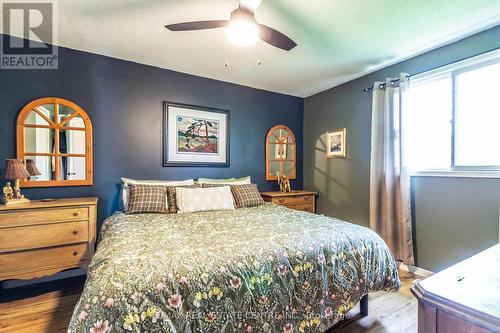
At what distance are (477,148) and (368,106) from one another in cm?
125

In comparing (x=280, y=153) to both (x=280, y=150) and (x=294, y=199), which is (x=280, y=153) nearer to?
(x=280, y=150)

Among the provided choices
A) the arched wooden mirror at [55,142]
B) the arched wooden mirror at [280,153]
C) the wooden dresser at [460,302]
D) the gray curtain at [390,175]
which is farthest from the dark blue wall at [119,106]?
the wooden dresser at [460,302]

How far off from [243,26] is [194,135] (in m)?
1.91

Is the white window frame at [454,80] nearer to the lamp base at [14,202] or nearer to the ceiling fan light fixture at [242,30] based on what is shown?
the ceiling fan light fixture at [242,30]

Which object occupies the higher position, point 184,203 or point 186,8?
point 186,8

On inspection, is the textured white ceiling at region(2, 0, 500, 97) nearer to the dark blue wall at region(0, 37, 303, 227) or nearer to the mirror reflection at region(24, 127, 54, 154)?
the dark blue wall at region(0, 37, 303, 227)

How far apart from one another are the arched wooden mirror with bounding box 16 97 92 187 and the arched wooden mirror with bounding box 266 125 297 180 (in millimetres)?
2494

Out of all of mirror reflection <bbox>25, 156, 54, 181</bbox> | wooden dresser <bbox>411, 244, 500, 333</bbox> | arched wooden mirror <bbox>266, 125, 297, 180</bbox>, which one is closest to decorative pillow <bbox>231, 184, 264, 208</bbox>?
arched wooden mirror <bbox>266, 125, 297, 180</bbox>

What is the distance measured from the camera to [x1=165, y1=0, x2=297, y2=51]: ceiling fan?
1.58 metres

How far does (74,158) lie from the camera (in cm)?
262

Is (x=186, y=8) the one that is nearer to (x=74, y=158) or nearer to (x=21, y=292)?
(x=74, y=158)

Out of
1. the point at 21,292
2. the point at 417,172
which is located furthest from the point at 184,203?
the point at 417,172

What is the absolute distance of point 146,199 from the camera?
246cm

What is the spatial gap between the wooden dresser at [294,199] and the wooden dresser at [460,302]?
2.69 meters
